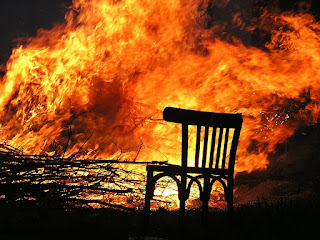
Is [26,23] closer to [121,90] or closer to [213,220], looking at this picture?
[121,90]

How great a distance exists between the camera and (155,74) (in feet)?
24.8

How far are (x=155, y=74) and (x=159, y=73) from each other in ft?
0.31

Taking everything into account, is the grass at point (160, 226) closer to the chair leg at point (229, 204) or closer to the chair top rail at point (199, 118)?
the chair leg at point (229, 204)

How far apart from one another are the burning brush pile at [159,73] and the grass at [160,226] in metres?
3.59

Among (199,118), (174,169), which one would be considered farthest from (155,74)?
(174,169)

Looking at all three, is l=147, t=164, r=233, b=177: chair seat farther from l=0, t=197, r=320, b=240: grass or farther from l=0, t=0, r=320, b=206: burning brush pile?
l=0, t=0, r=320, b=206: burning brush pile

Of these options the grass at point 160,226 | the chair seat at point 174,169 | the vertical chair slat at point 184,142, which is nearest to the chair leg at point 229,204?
the grass at point 160,226

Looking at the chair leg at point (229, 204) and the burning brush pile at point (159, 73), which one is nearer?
the chair leg at point (229, 204)

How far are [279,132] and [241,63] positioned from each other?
6.96 feet

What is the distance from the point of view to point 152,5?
751 cm

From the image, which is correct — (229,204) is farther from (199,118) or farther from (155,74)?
(155,74)

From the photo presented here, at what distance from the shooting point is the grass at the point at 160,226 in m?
2.95

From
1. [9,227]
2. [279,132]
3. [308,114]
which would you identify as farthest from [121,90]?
[9,227]

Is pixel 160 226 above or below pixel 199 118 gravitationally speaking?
below
